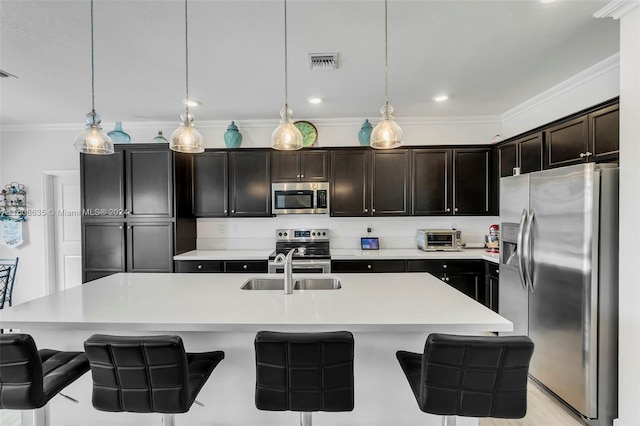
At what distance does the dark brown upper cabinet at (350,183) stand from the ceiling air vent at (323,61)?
4.76 feet

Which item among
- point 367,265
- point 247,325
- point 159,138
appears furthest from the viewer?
point 159,138

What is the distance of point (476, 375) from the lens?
118cm

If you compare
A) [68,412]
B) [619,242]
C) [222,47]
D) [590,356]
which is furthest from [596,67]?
[68,412]

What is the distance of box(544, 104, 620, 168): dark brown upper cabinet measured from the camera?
2.19 meters

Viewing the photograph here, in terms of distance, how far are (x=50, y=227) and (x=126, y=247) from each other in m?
1.55

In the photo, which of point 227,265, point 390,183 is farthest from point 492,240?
point 227,265

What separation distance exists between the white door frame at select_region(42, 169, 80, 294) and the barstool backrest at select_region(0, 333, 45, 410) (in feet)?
12.4

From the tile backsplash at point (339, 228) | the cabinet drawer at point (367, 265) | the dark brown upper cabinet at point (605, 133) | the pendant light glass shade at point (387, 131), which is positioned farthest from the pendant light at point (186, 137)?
the dark brown upper cabinet at point (605, 133)

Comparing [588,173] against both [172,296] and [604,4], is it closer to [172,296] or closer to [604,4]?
[604,4]

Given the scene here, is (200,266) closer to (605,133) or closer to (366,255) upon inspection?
(366,255)

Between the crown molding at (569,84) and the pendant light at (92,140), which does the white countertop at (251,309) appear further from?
the crown molding at (569,84)

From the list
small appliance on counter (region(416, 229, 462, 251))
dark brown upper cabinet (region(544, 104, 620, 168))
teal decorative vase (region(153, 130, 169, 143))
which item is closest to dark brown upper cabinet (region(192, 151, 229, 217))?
teal decorative vase (region(153, 130, 169, 143))

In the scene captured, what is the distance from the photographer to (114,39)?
2217 millimetres
